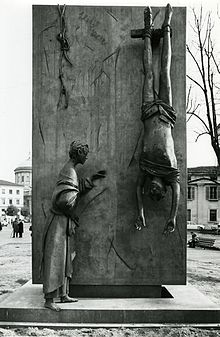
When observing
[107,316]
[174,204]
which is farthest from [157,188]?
[107,316]

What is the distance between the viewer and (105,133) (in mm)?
7008

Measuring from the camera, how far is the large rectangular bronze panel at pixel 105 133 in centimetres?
689

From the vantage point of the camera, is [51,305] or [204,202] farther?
[204,202]

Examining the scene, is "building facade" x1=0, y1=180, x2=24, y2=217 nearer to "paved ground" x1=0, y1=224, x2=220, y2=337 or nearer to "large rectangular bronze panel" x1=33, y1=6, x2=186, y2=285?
"paved ground" x1=0, y1=224, x2=220, y2=337

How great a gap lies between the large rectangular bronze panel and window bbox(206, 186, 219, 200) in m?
49.9

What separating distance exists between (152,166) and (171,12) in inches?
94.5

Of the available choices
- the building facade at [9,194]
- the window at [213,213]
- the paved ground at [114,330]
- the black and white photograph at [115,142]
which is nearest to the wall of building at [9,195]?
the building facade at [9,194]

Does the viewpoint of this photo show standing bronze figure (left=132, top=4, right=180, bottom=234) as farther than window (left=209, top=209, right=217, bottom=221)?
No

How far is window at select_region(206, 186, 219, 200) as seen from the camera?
55.5 metres

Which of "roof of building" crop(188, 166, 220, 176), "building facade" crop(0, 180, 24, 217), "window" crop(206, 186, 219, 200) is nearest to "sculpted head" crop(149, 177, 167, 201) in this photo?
"roof of building" crop(188, 166, 220, 176)

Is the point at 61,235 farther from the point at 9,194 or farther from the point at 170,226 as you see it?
the point at 9,194

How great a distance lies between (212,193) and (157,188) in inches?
1995

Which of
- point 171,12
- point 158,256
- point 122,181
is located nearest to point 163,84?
point 171,12

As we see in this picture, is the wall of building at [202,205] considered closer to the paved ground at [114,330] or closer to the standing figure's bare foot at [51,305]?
the paved ground at [114,330]
